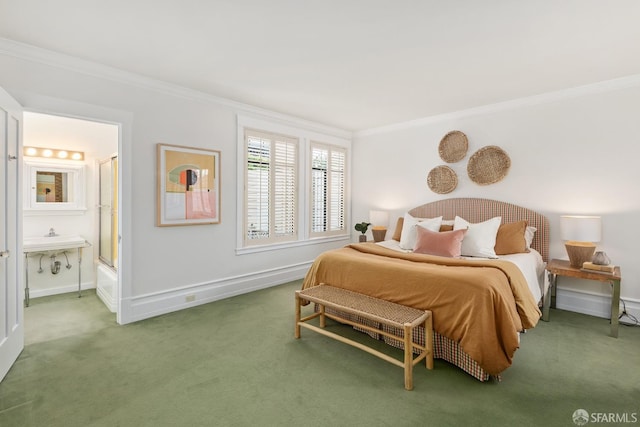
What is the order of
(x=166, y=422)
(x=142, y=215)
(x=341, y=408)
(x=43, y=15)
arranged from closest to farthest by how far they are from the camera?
(x=166, y=422) < (x=341, y=408) < (x=43, y=15) < (x=142, y=215)

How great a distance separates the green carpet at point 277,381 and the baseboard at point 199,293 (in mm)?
208

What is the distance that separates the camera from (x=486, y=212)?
4.21 metres

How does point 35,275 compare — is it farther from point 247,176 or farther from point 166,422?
point 166,422

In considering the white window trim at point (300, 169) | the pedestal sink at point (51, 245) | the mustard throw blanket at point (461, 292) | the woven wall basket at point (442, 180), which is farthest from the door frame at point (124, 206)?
the woven wall basket at point (442, 180)

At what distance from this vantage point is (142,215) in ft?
10.9

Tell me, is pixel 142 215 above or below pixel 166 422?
above

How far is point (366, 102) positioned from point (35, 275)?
190 inches

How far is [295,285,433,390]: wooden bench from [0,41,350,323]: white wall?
5.13 feet

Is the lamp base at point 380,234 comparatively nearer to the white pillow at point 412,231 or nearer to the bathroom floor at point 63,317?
the white pillow at point 412,231

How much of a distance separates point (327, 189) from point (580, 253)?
3440mm

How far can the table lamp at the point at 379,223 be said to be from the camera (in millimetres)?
4922

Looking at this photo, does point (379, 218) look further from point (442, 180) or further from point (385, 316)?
point (385, 316)

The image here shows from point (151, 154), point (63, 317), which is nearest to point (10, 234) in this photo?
point (151, 154)

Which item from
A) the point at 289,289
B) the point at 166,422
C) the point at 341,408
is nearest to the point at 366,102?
the point at 289,289
